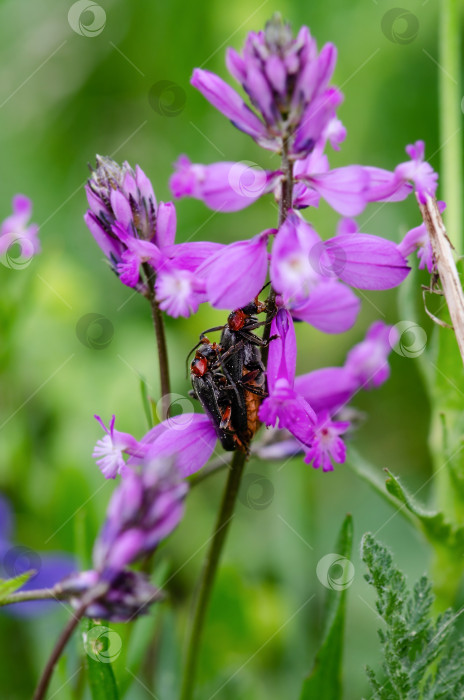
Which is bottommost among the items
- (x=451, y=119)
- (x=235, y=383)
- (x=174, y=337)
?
(x=235, y=383)

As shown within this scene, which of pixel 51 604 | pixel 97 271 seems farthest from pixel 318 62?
pixel 97 271

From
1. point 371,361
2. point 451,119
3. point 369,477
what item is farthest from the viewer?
point 451,119

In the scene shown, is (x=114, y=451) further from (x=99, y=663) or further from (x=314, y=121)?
(x=314, y=121)

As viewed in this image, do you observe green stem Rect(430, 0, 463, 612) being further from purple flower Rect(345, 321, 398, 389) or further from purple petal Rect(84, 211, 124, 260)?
purple petal Rect(84, 211, 124, 260)

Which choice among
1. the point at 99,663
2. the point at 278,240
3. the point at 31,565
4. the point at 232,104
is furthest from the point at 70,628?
the point at 31,565

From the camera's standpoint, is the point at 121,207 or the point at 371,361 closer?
the point at 121,207

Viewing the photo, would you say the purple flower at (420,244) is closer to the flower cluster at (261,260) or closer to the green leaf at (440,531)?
the flower cluster at (261,260)

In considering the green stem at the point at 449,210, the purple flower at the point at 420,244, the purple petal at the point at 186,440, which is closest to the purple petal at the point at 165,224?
the purple petal at the point at 186,440

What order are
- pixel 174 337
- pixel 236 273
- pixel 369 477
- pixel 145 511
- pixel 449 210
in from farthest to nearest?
1. pixel 174 337
2. pixel 449 210
3. pixel 369 477
4. pixel 236 273
5. pixel 145 511
